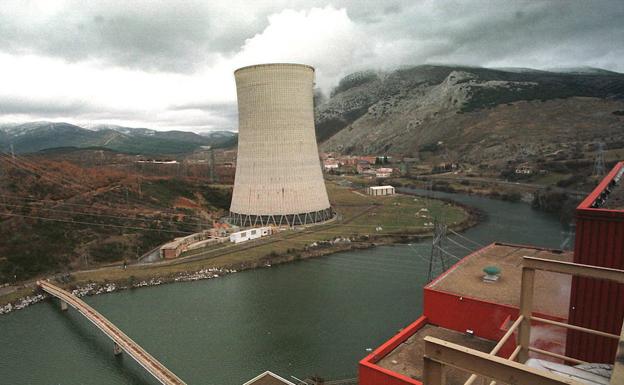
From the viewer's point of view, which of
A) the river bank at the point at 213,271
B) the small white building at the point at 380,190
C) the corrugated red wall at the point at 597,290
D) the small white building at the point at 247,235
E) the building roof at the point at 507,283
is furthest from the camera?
the small white building at the point at 380,190

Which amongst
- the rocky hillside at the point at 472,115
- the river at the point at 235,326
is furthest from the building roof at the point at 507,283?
the rocky hillside at the point at 472,115

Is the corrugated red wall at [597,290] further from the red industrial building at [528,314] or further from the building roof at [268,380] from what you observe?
the building roof at [268,380]

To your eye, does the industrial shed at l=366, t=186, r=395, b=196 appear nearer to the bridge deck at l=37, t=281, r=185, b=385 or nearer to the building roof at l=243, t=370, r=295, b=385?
the bridge deck at l=37, t=281, r=185, b=385

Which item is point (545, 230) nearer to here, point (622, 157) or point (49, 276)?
point (622, 157)

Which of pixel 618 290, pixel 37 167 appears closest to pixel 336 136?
pixel 37 167

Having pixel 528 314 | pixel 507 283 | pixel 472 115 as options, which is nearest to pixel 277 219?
pixel 507 283
